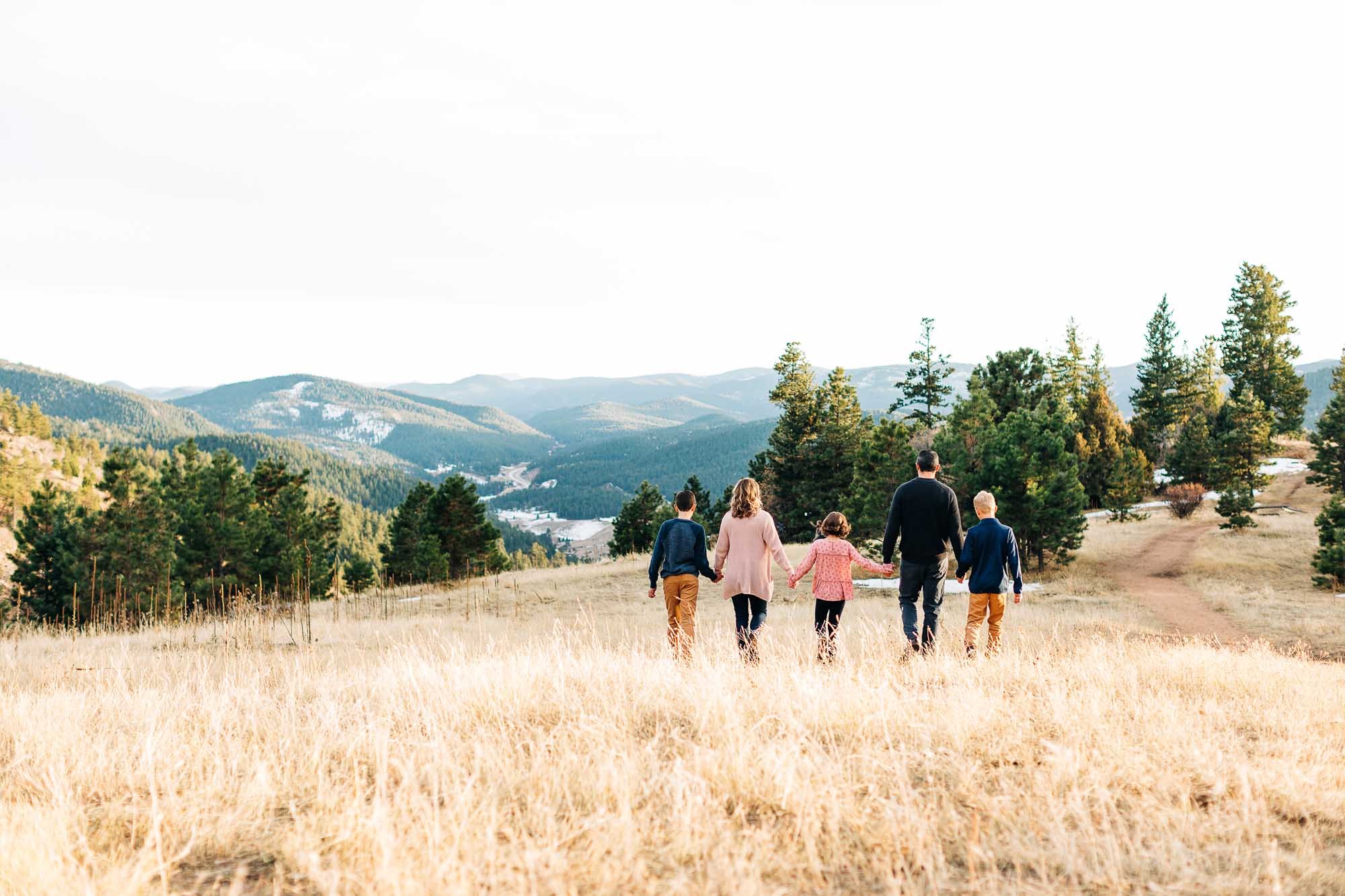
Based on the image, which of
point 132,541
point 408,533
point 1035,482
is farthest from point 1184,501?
point 132,541

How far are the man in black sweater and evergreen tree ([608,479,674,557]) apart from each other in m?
39.6

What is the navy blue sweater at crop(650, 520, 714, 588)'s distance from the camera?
8297 mm

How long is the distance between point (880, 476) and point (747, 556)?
18570 millimetres

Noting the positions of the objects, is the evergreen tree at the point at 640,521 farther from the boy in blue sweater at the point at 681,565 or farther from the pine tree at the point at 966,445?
the boy in blue sweater at the point at 681,565

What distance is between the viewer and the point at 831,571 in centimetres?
824

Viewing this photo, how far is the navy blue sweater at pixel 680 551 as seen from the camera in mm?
8297

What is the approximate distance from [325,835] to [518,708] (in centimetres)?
189

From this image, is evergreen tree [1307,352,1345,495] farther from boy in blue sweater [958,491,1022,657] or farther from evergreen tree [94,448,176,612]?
evergreen tree [94,448,176,612]

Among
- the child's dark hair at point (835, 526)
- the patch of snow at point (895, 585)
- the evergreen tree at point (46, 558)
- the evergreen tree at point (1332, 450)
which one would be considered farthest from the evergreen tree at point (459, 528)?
the evergreen tree at point (1332, 450)

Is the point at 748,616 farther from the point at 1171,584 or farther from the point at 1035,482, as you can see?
the point at 1171,584

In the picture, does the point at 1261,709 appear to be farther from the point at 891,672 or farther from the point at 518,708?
the point at 518,708

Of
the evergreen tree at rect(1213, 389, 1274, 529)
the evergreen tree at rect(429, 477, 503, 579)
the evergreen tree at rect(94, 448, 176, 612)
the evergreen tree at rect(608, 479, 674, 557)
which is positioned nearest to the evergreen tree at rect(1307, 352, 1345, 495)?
the evergreen tree at rect(1213, 389, 1274, 529)

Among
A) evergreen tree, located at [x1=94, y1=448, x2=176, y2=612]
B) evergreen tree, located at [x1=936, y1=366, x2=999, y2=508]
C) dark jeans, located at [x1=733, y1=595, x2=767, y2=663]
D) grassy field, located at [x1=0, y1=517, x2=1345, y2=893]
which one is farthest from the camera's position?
evergreen tree, located at [x1=94, y1=448, x2=176, y2=612]

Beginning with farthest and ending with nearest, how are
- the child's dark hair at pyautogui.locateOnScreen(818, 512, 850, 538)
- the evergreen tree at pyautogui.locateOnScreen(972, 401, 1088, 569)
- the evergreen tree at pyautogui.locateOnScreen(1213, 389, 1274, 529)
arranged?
the evergreen tree at pyautogui.locateOnScreen(1213, 389, 1274, 529) < the evergreen tree at pyautogui.locateOnScreen(972, 401, 1088, 569) < the child's dark hair at pyautogui.locateOnScreen(818, 512, 850, 538)
